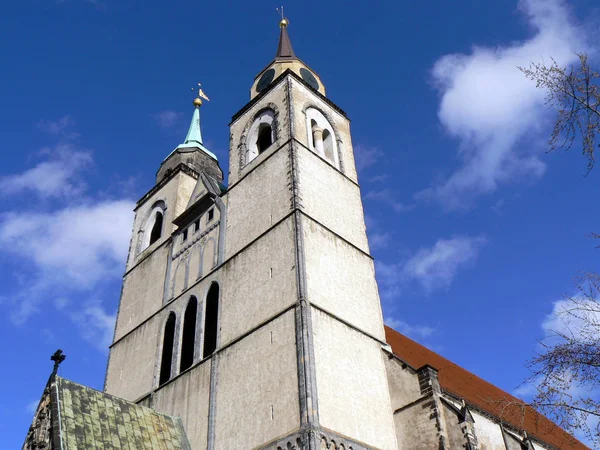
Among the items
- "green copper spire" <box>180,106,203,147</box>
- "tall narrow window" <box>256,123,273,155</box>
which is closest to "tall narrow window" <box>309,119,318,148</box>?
"tall narrow window" <box>256,123,273,155</box>

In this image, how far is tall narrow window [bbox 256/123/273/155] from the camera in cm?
2008

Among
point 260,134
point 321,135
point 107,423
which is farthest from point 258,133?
point 107,423

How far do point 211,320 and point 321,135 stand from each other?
22.9ft

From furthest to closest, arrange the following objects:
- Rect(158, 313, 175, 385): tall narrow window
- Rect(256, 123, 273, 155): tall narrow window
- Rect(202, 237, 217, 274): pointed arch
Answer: Rect(256, 123, 273, 155): tall narrow window < Rect(202, 237, 217, 274): pointed arch < Rect(158, 313, 175, 385): tall narrow window

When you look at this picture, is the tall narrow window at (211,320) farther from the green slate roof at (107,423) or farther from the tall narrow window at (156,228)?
the tall narrow window at (156,228)

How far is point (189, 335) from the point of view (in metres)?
16.8

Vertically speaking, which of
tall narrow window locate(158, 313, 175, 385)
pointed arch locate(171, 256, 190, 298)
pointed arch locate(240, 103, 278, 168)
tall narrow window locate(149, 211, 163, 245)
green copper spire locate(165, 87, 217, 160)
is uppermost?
green copper spire locate(165, 87, 217, 160)

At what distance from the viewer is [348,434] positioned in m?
12.5

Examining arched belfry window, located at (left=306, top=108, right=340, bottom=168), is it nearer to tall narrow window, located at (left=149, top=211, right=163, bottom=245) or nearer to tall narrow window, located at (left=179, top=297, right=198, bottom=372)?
tall narrow window, located at (left=179, top=297, right=198, bottom=372)

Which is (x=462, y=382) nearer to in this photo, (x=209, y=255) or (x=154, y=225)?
(x=209, y=255)

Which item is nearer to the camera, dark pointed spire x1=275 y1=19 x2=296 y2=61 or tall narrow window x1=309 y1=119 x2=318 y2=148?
tall narrow window x1=309 y1=119 x2=318 y2=148

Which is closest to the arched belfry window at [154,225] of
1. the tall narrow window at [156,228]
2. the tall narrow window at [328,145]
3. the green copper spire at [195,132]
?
the tall narrow window at [156,228]

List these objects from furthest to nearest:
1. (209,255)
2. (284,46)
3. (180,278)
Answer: (284,46), (180,278), (209,255)

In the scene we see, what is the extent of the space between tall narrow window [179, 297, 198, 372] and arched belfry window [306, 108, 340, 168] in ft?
19.5
